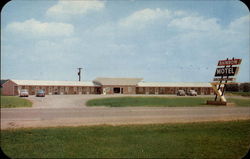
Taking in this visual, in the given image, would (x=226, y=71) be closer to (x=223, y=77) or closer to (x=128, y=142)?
(x=223, y=77)

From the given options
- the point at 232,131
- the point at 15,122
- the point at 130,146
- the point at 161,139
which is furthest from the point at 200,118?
the point at 15,122

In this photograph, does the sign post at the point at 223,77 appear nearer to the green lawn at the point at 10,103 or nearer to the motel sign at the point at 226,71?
the motel sign at the point at 226,71

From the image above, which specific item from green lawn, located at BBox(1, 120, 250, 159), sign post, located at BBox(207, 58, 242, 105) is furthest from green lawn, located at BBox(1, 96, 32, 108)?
sign post, located at BBox(207, 58, 242, 105)

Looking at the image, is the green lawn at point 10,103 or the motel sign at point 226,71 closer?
the green lawn at point 10,103

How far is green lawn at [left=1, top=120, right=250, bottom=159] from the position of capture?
8062 mm

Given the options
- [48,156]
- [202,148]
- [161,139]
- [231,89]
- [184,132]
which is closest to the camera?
[48,156]

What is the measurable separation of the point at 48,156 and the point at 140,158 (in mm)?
3065

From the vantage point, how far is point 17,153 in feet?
25.8

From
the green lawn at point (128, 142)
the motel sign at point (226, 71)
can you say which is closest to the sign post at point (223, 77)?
the motel sign at point (226, 71)

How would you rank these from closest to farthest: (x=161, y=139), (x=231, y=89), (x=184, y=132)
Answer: (x=161, y=139), (x=184, y=132), (x=231, y=89)

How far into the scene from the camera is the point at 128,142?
9336mm

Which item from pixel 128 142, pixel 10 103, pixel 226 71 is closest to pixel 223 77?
pixel 226 71

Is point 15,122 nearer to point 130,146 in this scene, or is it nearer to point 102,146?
point 102,146

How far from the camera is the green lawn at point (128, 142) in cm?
806
